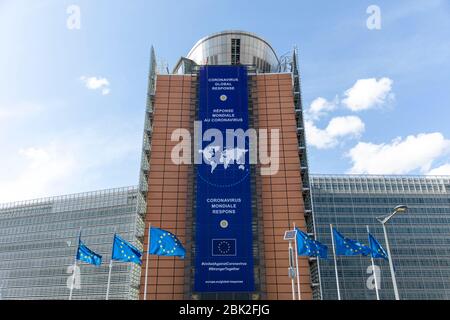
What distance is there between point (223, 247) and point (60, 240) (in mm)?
88027

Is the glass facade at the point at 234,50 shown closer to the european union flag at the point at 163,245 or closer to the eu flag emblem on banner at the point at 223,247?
the eu flag emblem on banner at the point at 223,247

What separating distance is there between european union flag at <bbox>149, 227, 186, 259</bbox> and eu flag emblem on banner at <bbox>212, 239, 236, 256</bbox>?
60.1 feet

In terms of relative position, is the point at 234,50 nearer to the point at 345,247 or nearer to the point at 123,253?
the point at 345,247

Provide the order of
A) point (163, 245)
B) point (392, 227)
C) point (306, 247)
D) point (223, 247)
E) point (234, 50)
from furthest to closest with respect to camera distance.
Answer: point (392, 227) < point (234, 50) < point (223, 247) < point (306, 247) < point (163, 245)

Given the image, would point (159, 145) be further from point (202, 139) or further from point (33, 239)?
point (33, 239)

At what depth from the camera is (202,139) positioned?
201 feet

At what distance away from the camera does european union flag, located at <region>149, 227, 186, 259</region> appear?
116 feet

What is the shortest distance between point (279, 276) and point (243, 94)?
28629 mm

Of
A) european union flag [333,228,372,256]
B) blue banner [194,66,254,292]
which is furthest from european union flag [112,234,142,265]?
european union flag [333,228,372,256]

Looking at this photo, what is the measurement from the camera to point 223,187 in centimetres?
5797

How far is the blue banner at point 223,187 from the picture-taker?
2050 inches

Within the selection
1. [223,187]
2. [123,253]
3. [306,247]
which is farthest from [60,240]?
[306,247]

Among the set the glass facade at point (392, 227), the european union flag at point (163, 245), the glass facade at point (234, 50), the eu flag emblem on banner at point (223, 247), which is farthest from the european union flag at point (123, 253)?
the glass facade at point (392, 227)
